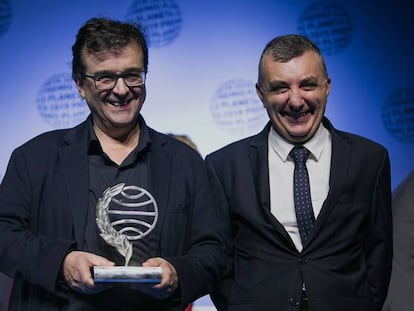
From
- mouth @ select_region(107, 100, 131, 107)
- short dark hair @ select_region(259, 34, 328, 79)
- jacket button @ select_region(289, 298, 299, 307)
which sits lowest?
jacket button @ select_region(289, 298, 299, 307)

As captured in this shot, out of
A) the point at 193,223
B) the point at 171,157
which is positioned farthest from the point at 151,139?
the point at 193,223

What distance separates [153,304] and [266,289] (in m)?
0.35

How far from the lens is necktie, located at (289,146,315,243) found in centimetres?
217

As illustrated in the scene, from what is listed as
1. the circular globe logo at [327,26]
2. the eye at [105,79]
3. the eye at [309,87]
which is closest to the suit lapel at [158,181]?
the eye at [105,79]

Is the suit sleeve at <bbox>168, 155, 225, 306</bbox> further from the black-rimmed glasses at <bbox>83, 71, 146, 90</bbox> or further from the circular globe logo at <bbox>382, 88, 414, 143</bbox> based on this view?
the circular globe logo at <bbox>382, 88, 414, 143</bbox>

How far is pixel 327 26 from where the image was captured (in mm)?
3533

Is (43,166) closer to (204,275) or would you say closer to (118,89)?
(118,89)

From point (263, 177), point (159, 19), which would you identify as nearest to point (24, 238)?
point (263, 177)

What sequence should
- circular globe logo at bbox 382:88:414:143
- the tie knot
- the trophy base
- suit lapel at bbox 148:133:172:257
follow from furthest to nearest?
circular globe logo at bbox 382:88:414:143
the tie knot
suit lapel at bbox 148:133:172:257
the trophy base

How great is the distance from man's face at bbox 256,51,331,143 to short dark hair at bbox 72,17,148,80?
0.39 meters

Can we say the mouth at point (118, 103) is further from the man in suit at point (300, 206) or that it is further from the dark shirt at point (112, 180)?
the man in suit at point (300, 206)

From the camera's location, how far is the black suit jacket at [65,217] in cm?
193

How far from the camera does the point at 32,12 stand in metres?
3.56

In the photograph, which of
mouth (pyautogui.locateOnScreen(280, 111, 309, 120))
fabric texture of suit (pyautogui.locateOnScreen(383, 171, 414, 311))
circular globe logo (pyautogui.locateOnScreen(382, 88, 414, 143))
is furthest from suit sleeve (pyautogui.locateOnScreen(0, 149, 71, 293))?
circular globe logo (pyautogui.locateOnScreen(382, 88, 414, 143))
